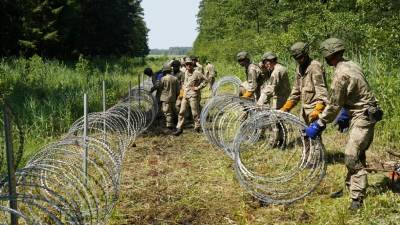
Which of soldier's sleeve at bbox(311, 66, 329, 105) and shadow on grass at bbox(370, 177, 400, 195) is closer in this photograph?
shadow on grass at bbox(370, 177, 400, 195)

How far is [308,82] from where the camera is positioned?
7.06m

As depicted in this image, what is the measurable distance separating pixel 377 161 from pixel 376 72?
137 inches

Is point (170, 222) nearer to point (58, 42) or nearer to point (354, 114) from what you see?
point (354, 114)

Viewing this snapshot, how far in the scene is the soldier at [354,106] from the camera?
525 centimetres

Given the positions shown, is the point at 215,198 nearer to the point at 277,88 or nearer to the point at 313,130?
the point at 313,130

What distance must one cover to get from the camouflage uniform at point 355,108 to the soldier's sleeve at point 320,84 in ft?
4.75

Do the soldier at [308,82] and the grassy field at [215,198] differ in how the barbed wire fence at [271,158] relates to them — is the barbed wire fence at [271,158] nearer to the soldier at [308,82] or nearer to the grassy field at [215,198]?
the grassy field at [215,198]

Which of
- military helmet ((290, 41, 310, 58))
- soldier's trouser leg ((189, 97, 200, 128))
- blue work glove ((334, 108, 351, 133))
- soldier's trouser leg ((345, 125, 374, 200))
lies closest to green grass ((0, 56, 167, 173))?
soldier's trouser leg ((189, 97, 200, 128))

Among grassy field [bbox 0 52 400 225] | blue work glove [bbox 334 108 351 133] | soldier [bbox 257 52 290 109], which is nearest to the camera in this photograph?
grassy field [bbox 0 52 400 225]

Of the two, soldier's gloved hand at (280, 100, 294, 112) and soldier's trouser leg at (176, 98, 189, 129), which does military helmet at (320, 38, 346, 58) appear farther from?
soldier's trouser leg at (176, 98, 189, 129)

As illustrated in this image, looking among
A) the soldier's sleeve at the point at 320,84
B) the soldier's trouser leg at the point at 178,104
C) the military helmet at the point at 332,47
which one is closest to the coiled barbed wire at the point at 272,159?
the soldier's sleeve at the point at 320,84

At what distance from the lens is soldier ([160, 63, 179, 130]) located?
38.0 feet

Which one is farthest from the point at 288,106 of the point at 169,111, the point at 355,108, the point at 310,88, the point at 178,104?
the point at 178,104

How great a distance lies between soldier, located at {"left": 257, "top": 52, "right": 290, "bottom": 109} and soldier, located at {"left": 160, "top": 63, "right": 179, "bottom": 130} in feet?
11.9
